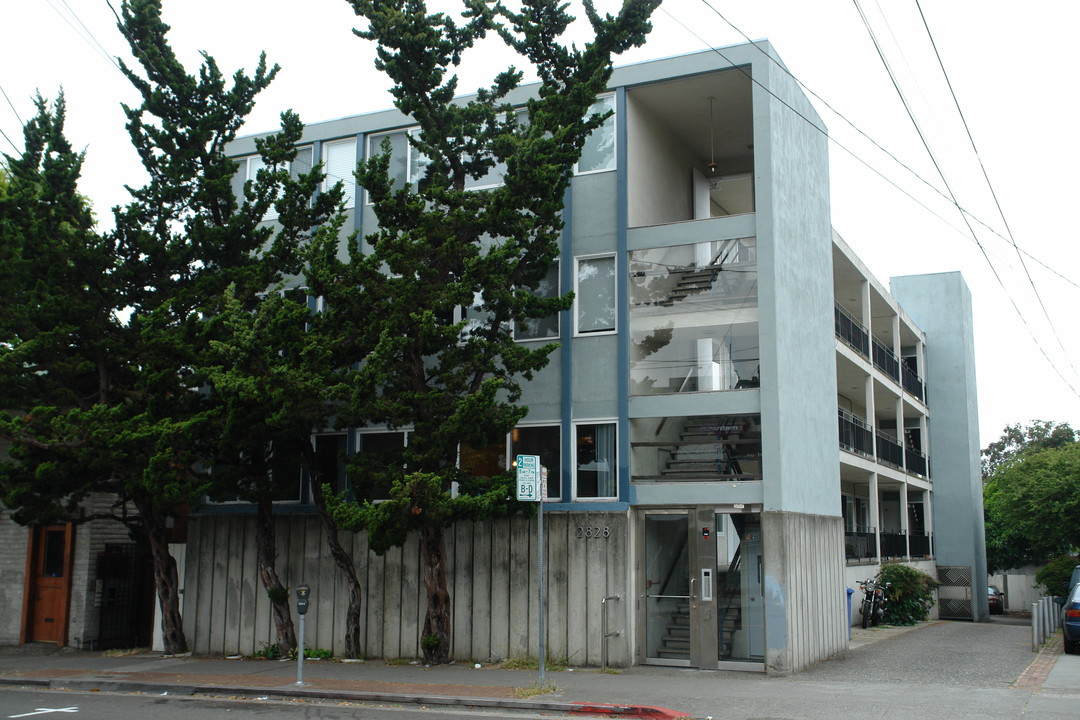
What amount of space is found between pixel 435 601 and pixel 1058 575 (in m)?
25.8

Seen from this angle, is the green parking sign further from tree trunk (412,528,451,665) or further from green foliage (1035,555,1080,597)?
green foliage (1035,555,1080,597)

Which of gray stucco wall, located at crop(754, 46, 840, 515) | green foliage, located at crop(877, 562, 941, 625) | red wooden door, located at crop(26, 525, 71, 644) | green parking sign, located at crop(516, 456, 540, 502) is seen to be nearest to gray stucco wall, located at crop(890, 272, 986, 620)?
green foliage, located at crop(877, 562, 941, 625)

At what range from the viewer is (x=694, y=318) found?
17.3 meters

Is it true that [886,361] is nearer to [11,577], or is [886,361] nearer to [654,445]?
[654,445]

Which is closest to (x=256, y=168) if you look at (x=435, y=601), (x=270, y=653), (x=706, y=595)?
(x=270, y=653)

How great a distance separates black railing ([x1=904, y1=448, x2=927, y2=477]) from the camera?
107ft

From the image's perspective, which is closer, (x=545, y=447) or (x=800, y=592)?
(x=800, y=592)

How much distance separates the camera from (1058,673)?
1519 centimetres

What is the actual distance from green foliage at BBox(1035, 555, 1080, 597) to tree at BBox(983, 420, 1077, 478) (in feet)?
98.8

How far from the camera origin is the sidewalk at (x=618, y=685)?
12.1 meters

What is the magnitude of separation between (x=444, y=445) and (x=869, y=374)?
15210mm

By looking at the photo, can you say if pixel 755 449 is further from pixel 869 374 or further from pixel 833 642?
pixel 869 374

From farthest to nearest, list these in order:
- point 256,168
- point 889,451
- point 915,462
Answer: point 915,462 → point 889,451 → point 256,168

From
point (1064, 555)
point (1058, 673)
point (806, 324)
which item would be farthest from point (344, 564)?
point (1064, 555)
